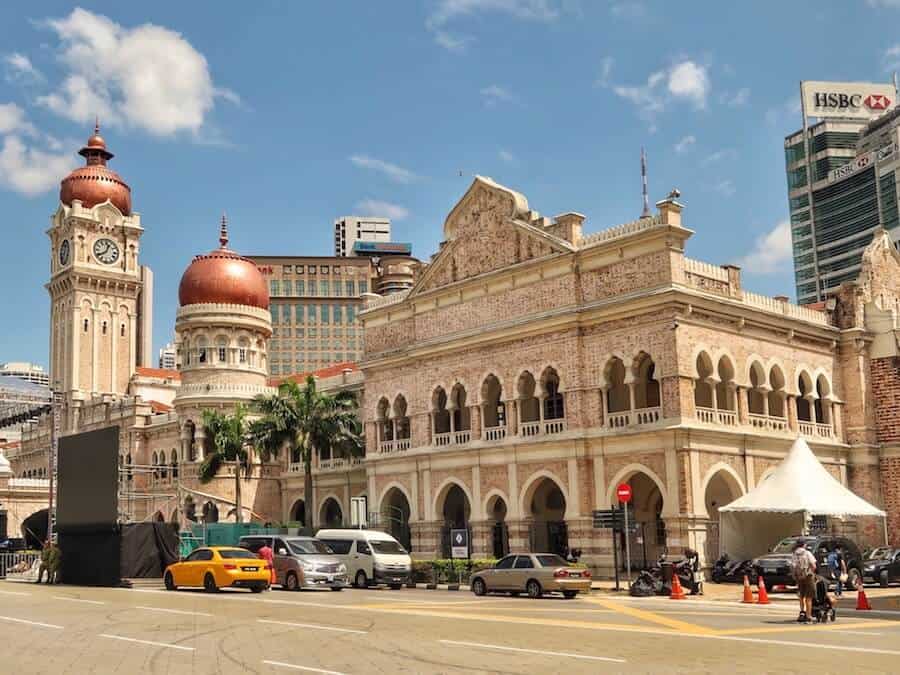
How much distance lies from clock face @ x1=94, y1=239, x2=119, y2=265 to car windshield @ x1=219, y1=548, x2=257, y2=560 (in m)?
59.7

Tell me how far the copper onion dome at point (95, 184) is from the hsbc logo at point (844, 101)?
293ft

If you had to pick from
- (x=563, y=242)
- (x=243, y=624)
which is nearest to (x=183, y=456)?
(x=563, y=242)

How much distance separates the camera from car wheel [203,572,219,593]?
28.3 meters

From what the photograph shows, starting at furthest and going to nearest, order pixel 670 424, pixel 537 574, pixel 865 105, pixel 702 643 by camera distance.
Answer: pixel 865 105 < pixel 670 424 < pixel 537 574 < pixel 702 643

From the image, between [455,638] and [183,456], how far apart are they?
147 ft

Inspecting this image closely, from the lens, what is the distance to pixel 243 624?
60.4ft

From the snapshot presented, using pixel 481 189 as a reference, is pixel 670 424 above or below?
below

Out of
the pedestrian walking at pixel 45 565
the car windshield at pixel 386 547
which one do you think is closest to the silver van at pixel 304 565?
the car windshield at pixel 386 547

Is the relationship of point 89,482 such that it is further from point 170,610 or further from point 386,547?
point 170,610

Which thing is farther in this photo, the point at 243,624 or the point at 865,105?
the point at 865,105

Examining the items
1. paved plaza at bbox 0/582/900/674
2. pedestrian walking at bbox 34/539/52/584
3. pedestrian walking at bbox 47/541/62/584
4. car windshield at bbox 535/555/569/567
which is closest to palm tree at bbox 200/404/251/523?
pedestrian walking at bbox 34/539/52/584

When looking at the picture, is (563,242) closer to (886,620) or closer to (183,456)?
(886,620)

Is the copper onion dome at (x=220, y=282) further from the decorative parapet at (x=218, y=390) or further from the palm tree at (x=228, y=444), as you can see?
the palm tree at (x=228, y=444)

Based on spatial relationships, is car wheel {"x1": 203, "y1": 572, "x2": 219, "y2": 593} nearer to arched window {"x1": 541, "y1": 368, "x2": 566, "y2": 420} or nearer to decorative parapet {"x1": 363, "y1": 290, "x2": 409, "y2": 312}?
arched window {"x1": 541, "y1": 368, "x2": 566, "y2": 420}
